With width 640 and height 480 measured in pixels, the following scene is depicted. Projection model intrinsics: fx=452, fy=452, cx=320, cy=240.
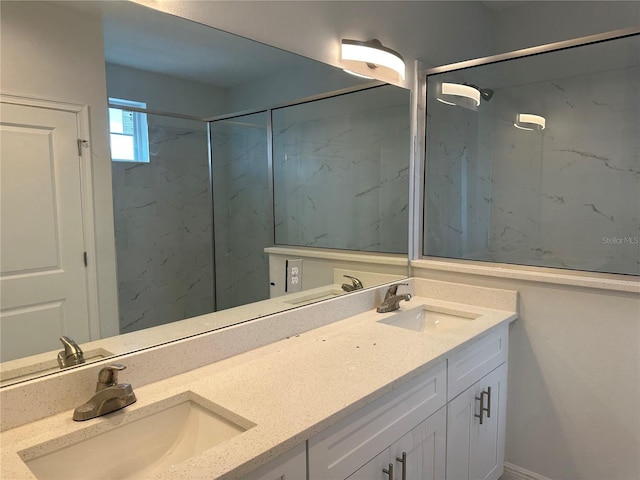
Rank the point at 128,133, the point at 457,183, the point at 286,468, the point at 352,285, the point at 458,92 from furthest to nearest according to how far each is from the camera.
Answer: the point at 457,183 < the point at 458,92 < the point at 352,285 < the point at 128,133 < the point at 286,468

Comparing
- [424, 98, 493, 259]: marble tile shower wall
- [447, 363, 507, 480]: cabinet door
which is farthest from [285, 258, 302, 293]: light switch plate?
[424, 98, 493, 259]: marble tile shower wall

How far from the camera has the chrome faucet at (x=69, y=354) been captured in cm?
118

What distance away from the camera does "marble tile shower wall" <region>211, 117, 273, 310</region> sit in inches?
61.5

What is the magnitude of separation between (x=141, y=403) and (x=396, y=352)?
0.83m

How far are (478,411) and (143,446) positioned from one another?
4.36ft

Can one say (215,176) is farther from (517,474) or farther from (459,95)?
(517,474)

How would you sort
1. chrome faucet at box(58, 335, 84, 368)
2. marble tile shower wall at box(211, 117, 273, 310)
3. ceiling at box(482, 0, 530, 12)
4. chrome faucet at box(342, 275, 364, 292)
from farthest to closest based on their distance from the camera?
1. ceiling at box(482, 0, 530, 12)
2. chrome faucet at box(342, 275, 364, 292)
3. marble tile shower wall at box(211, 117, 273, 310)
4. chrome faucet at box(58, 335, 84, 368)

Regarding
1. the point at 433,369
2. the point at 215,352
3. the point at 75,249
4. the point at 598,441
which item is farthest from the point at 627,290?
the point at 75,249

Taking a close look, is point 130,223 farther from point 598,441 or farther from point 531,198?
point 531,198

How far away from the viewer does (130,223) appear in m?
1.31

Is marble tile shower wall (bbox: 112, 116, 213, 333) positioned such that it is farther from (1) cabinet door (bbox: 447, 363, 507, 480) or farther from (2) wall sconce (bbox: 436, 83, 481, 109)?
(2) wall sconce (bbox: 436, 83, 481, 109)

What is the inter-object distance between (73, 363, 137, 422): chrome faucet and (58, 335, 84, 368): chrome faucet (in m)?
0.08

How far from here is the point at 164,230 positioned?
1.40 metres

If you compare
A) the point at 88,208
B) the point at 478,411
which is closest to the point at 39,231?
the point at 88,208
